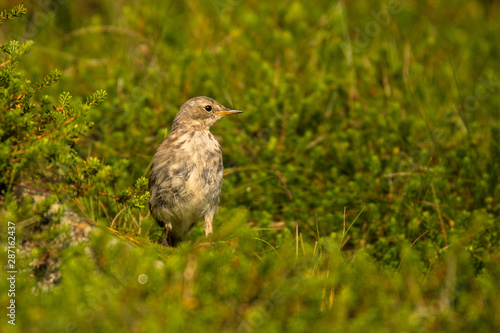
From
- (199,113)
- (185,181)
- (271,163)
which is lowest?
(271,163)

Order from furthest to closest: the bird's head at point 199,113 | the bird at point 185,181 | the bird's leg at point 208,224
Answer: the bird's head at point 199,113, the bird's leg at point 208,224, the bird at point 185,181

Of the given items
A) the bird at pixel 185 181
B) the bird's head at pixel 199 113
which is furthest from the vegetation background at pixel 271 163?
the bird's head at pixel 199 113

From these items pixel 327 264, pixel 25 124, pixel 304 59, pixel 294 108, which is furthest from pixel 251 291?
pixel 304 59

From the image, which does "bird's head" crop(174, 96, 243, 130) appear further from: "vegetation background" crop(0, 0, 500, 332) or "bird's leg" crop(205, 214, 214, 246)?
"bird's leg" crop(205, 214, 214, 246)

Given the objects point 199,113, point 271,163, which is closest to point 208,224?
point 199,113

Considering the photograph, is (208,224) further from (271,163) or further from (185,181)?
(271,163)

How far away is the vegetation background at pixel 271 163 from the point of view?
A: 3451 mm

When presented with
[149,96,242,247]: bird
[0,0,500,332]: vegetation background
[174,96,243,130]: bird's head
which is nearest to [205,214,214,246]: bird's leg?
[149,96,242,247]: bird

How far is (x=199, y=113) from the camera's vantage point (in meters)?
6.17

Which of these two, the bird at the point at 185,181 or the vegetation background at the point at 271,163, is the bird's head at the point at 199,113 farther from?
the vegetation background at the point at 271,163

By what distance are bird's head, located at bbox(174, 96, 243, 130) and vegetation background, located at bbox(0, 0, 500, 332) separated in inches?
25.7

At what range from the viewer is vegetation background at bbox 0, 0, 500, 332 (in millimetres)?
3451

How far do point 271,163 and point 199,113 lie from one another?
4.13ft

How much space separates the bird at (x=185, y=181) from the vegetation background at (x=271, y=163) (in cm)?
20
